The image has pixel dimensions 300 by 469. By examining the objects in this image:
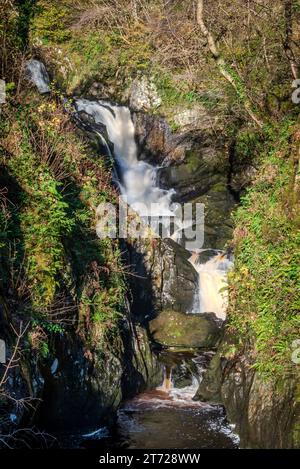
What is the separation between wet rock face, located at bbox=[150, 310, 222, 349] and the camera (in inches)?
460

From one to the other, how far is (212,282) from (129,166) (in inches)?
212

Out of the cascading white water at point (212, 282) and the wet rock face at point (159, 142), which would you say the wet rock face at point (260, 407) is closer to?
the cascading white water at point (212, 282)

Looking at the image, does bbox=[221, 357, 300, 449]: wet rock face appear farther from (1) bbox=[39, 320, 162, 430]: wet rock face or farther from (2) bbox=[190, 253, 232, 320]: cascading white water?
(2) bbox=[190, 253, 232, 320]: cascading white water

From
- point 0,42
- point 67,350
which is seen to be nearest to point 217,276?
Result: point 67,350

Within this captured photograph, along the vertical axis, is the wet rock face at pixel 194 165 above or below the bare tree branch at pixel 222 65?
below

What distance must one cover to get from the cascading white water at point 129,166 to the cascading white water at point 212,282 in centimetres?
255

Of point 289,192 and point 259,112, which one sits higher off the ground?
point 259,112

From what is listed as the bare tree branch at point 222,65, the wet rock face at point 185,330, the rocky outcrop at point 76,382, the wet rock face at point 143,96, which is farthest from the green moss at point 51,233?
the wet rock face at point 143,96

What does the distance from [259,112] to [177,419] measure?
355 inches

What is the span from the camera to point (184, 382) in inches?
420

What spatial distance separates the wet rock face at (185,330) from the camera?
11688mm

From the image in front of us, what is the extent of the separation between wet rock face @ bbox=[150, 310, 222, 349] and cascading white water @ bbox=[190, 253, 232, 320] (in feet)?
2.86

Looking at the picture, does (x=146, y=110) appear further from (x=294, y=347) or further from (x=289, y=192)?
(x=294, y=347)

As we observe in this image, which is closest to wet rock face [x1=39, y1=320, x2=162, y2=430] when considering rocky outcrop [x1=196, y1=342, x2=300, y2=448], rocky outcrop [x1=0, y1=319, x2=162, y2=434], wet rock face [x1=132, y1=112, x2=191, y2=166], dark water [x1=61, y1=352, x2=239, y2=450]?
rocky outcrop [x1=0, y1=319, x2=162, y2=434]
